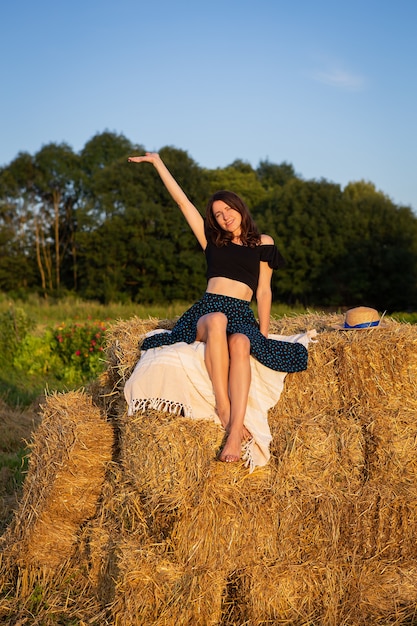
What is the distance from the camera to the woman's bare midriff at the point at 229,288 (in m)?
4.82

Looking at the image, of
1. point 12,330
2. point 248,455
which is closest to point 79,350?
point 12,330

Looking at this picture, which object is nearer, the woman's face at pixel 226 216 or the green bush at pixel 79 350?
the woman's face at pixel 226 216

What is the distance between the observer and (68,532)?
4344mm

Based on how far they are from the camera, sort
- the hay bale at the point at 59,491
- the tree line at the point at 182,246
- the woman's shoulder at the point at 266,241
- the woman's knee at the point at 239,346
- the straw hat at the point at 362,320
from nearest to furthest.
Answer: the woman's knee at the point at 239,346, the hay bale at the point at 59,491, the straw hat at the point at 362,320, the woman's shoulder at the point at 266,241, the tree line at the point at 182,246

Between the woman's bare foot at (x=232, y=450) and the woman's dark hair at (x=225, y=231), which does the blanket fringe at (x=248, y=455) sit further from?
the woman's dark hair at (x=225, y=231)

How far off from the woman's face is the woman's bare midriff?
38cm

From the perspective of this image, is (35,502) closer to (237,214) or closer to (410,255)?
(237,214)

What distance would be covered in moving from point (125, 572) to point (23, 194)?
121 feet

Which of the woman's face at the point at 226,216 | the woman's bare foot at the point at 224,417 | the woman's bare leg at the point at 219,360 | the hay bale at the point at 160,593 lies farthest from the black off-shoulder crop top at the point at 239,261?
the hay bale at the point at 160,593

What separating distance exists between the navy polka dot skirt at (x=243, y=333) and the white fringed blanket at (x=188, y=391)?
119mm

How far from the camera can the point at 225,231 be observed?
16.4ft

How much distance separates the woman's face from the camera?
493 centimetres

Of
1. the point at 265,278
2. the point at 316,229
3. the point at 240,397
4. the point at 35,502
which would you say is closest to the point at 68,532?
the point at 35,502

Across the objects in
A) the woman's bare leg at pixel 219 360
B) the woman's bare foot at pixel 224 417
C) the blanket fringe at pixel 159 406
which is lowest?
the woman's bare foot at pixel 224 417
